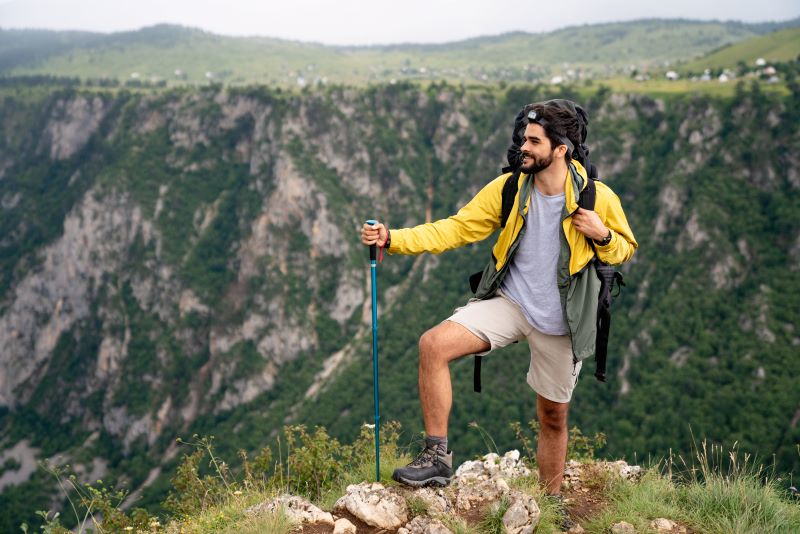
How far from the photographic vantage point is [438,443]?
6090mm

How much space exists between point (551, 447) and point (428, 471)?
135 centimetres

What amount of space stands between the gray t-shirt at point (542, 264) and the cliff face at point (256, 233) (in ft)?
234

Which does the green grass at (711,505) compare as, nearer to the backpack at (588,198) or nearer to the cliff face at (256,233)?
the backpack at (588,198)

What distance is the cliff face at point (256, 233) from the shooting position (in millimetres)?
81062

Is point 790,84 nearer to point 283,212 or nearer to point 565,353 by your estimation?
point 283,212

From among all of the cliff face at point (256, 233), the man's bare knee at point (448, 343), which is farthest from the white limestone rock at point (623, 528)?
the cliff face at point (256, 233)

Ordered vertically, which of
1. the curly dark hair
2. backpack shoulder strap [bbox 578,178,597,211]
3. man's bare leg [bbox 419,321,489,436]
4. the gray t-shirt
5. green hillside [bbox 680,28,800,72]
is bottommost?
man's bare leg [bbox 419,321,489,436]

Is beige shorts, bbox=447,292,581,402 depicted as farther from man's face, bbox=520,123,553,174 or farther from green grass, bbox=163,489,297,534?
green grass, bbox=163,489,297,534

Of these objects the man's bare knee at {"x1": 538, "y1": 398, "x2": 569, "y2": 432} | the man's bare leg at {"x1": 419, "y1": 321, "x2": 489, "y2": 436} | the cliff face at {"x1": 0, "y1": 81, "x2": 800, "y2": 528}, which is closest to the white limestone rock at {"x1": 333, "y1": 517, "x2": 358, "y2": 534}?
the man's bare leg at {"x1": 419, "y1": 321, "x2": 489, "y2": 436}

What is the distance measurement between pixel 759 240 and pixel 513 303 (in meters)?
76.7

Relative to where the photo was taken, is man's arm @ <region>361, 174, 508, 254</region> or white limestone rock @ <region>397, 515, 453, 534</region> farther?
man's arm @ <region>361, 174, 508, 254</region>

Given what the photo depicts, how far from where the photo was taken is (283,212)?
11394 centimetres

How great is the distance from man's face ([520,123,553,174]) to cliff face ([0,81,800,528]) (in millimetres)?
71633

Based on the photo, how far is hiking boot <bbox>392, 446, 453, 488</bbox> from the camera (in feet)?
20.0
